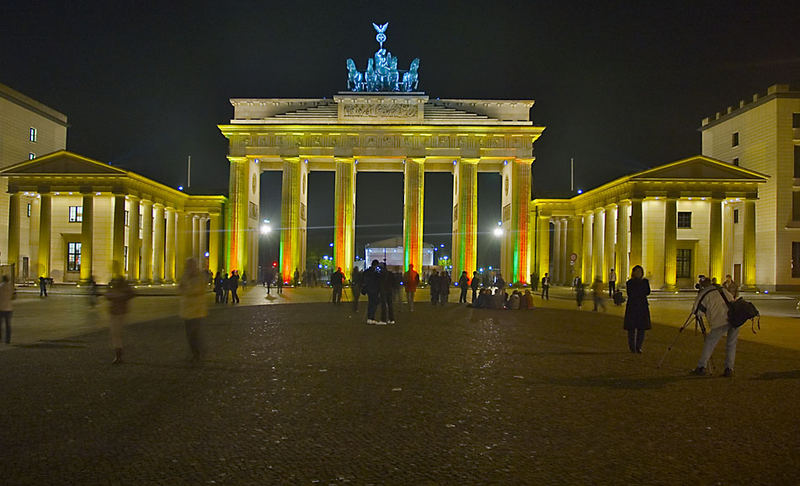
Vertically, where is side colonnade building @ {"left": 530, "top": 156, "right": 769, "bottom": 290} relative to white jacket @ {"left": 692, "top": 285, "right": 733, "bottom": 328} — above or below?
above

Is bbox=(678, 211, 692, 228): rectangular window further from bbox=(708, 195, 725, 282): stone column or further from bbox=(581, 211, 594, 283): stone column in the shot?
bbox=(581, 211, 594, 283): stone column

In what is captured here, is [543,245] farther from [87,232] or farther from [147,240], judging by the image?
[87,232]

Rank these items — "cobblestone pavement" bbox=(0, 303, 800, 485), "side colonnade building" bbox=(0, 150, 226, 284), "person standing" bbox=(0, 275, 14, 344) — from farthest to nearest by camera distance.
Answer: "side colonnade building" bbox=(0, 150, 226, 284) → "person standing" bbox=(0, 275, 14, 344) → "cobblestone pavement" bbox=(0, 303, 800, 485)

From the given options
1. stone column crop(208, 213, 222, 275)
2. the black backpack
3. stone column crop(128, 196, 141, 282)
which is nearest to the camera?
the black backpack

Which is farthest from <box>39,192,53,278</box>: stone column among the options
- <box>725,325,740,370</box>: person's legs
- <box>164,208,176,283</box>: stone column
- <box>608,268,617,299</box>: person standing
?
<box>725,325,740,370</box>: person's legs

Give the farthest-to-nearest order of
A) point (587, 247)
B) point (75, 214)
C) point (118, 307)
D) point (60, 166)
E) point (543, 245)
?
point (543, 245) → point (587, 247) → point (75, 214) → point (60, 166) → point (118, 307)

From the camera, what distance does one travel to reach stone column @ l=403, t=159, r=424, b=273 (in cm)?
5172

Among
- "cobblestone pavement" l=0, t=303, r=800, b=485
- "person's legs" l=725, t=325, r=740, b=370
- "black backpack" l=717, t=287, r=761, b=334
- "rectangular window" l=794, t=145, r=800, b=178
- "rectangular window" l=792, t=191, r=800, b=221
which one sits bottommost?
"cobblestone pavement" l=0, t=303, r=800, b=485

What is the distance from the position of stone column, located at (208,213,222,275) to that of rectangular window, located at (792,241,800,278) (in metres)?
45.8

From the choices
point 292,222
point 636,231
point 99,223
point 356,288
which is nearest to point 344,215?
point 292,222

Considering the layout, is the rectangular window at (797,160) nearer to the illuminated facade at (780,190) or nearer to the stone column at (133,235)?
the illuminated facade at (780,190)

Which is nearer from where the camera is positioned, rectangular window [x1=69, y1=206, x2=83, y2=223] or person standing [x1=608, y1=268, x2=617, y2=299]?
person standing [x1=608, y1=268, x2=617, y2=299]

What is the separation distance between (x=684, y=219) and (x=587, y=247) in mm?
9936

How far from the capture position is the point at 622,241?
4481cm
